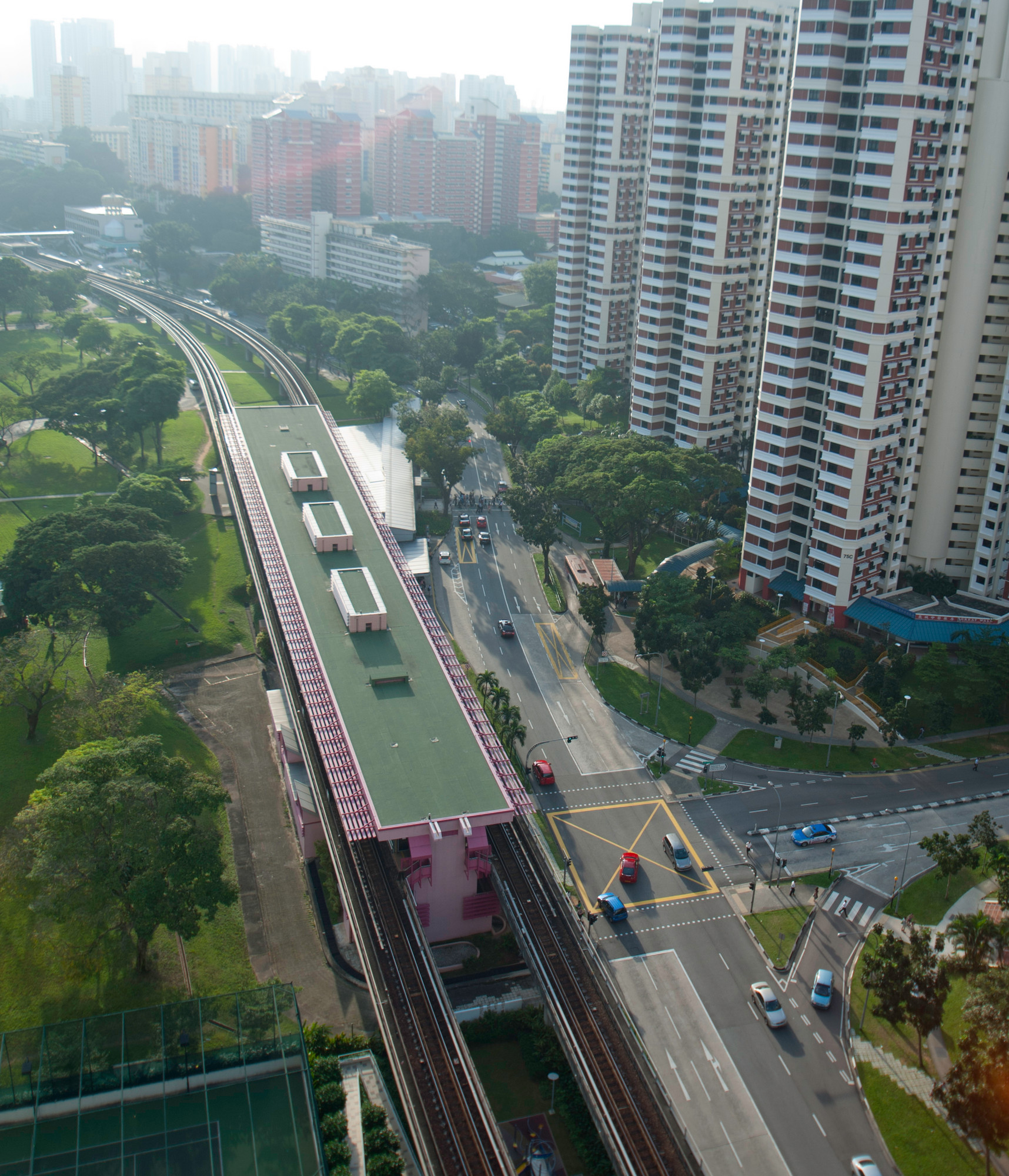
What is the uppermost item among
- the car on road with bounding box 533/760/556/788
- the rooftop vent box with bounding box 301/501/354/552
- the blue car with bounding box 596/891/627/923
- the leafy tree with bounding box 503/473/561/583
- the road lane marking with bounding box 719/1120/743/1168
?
the rooftop vent box with bounding box 301/501/354/552

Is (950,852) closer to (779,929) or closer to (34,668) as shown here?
(779,929)

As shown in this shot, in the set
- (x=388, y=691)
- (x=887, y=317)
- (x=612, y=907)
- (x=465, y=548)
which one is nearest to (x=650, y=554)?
(x=465, y=548)

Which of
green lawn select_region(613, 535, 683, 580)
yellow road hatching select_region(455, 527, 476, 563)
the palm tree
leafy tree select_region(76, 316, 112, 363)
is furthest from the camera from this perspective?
leafy tree select_region(76, 316, 112, 363)

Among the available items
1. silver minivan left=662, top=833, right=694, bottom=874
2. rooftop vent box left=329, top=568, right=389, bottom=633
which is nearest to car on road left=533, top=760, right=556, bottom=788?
silver minivan left=662, top=833, right=694, bottom=874

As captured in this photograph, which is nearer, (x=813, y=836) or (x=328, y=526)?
(x=813, y=836)

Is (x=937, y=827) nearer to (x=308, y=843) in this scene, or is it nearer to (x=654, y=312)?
(x=308, y=843)

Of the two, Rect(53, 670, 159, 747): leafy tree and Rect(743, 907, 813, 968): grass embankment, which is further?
Rect(53, 670, 159, 747): leafy tree

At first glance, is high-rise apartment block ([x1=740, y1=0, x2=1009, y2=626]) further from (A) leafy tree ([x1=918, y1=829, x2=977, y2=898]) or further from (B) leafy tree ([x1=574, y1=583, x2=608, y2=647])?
(A) leafy tree ([x1=918, y1=829, x2=977, y2=898])
